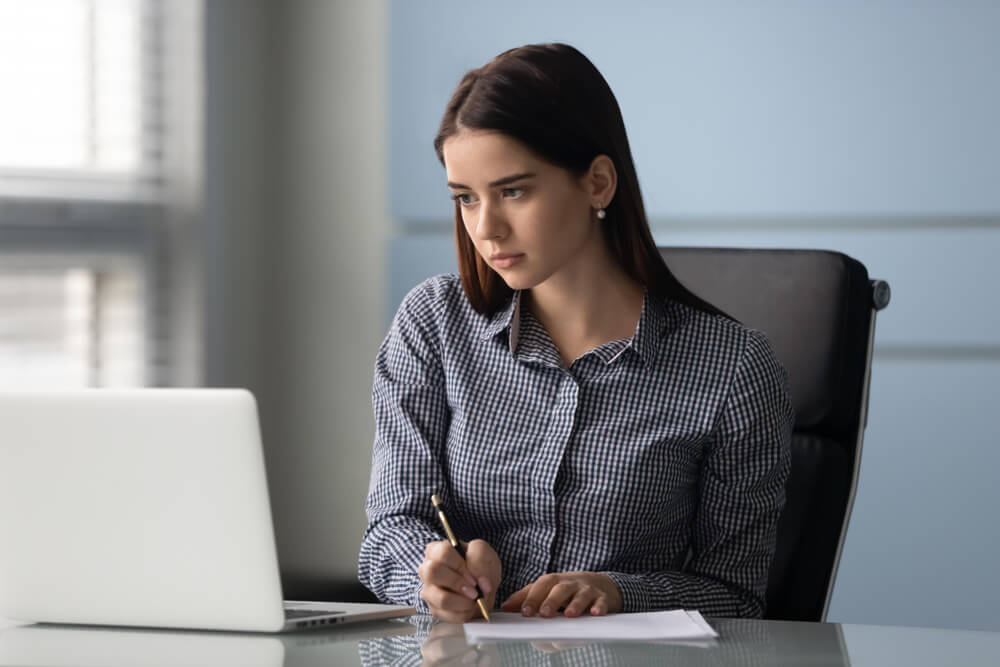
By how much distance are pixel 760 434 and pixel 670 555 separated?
0.67 feet

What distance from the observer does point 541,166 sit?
154cm

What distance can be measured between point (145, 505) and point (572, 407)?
634 mm

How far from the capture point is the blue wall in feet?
8.68

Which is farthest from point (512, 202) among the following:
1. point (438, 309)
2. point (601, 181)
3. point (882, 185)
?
point (882, 185)

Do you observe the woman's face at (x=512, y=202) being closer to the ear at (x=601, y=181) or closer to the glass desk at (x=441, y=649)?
the ear at (x=601, y=181)

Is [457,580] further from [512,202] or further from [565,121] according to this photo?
[565,121]

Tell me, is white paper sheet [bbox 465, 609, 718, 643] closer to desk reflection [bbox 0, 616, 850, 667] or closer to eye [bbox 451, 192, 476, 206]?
desk reflection [bbox 0, 616, 850, 667]

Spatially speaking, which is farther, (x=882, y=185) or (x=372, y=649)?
(x=882, y=185)

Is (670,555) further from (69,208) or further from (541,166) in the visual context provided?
(69,208)

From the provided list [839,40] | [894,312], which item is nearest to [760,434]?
[894,312]

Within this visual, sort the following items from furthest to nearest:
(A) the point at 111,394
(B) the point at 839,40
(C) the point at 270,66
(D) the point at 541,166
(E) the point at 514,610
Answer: (C) the point at 270,66 → (B) the point at 839,40 → (D) the point at 541,166 → (E) the point at 514,610 → (A) the point at 111,394

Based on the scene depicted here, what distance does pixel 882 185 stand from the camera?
2707 mm

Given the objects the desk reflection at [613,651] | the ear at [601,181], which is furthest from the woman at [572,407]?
the desk reflection at [613,651]

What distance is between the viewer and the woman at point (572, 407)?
1536 mm
